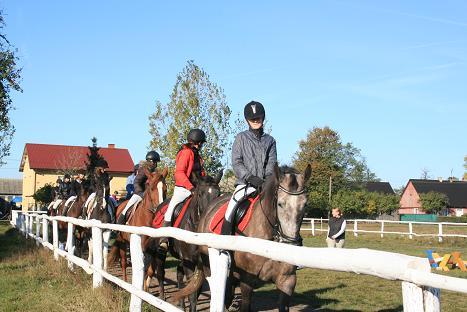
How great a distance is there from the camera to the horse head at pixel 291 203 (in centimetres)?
559

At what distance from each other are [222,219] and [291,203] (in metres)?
1.34

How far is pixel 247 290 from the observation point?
19.6 feet

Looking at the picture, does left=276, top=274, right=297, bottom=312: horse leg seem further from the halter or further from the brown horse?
the brown horse

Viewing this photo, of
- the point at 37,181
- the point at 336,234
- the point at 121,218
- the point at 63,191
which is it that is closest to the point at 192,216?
the point at 121,218

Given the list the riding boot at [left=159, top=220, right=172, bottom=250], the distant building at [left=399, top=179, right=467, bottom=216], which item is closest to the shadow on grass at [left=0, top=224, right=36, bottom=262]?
the riding boot at [left=159, top=220, right=172, bottom=250]

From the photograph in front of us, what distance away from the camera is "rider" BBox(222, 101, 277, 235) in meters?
6.75

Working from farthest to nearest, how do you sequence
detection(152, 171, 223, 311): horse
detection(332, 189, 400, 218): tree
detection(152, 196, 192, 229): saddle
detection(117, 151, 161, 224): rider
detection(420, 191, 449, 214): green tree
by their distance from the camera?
A: detection(420, 191, 449, 214): green tree < detection(332, 189, 400, 218): tree < detection(117, 151, 161, 224): rider < detection(152, 196, 192, 229): saddle < detection(152, 171, 223, 311): horse

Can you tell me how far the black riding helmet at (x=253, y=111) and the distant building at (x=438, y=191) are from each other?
301 feet

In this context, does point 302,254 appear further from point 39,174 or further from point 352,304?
point 39,174

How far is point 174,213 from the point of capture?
8.95m

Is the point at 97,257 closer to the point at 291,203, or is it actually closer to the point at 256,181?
the point at 256,181

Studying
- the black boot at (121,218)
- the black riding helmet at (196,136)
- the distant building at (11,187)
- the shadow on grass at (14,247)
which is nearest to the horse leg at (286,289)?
the black riding helmet at (196,136)

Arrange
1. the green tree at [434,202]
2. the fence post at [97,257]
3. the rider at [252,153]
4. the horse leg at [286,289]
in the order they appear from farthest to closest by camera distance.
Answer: the green tree at [434,202], the fence post at [97,257], the rider at [252,153], the horse leg at [286,289]

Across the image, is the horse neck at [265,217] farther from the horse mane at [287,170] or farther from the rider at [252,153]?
the rider at [252,153]
